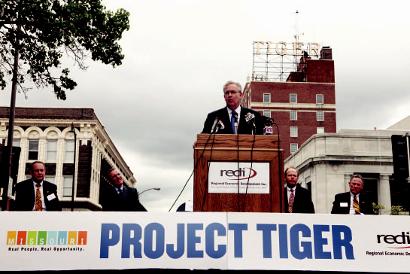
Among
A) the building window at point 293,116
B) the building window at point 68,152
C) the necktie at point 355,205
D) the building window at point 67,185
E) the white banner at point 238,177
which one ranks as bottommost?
the necktie at point 355,205

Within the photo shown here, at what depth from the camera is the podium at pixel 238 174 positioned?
5.39 m

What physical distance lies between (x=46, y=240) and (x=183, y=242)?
128cm

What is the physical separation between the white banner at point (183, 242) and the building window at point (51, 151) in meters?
51.8

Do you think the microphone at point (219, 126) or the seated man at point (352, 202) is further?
the seated man at point (352, 202)

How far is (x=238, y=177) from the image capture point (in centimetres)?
545

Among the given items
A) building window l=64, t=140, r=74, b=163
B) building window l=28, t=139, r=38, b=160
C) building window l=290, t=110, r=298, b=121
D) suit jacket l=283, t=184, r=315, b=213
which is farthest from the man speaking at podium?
building window l=290, t=110, r=298, b=121

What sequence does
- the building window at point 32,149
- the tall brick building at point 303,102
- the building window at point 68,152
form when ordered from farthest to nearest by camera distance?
the tall brick building at point 303,102 < the building window at point 32,149 < the building window at point 68,152

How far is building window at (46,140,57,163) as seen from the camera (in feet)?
179

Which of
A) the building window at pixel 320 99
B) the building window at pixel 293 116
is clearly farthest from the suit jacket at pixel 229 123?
the building window at pixel 320 99

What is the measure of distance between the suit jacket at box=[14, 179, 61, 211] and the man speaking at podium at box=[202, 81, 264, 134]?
2149 millimetres

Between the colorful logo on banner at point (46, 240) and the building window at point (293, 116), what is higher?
the building window at point (293, 116)

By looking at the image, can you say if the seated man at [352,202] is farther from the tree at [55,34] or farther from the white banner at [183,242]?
the tree at [55,34]

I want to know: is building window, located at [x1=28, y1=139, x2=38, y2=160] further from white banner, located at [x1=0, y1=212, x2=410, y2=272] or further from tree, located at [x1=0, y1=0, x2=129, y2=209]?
white banner, located at [x1=0, y1=212, x2=410, y2=272]

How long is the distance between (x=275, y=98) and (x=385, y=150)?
51670 millimetres
